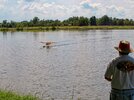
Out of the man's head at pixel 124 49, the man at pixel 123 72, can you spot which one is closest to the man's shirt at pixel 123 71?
the man at pixel 123 72

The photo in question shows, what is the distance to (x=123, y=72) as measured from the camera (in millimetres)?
7211

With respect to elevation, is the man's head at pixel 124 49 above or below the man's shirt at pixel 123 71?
above

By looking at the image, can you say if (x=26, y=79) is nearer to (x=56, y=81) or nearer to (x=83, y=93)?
(x=56, y=81)

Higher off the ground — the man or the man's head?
the man's head

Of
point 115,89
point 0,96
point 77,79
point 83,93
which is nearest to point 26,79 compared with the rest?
point 77,79

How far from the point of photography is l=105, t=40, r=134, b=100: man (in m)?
7.14

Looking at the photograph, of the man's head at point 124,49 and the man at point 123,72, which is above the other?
the man's head at point 124,49

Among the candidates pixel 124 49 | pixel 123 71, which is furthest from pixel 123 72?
pixel 124 49

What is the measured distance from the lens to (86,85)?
67.2 feet

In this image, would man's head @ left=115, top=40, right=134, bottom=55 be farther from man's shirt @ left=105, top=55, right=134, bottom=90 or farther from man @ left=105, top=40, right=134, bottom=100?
man's shirt @ left=105, top=55, right=134, bottom=90

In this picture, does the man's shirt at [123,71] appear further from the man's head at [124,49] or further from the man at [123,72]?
the man's head at [124,49]

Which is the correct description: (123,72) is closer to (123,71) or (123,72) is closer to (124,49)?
(123,71)

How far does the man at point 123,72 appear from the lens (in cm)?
714

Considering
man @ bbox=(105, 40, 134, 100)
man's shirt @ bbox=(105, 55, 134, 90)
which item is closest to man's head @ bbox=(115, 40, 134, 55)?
man @ bbox=(105, 40, 134, 100)
